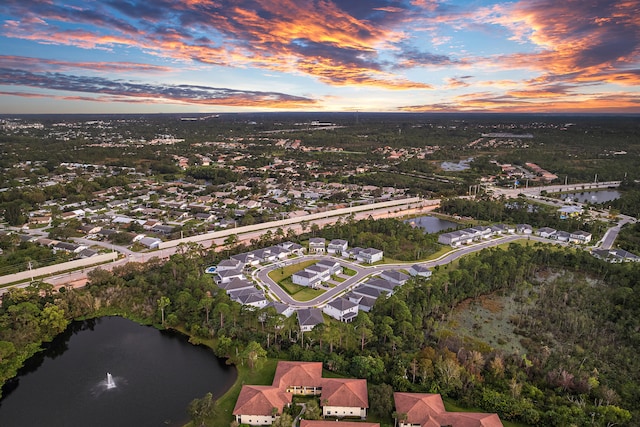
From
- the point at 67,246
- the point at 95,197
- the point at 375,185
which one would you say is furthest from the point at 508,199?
the point at 95,197

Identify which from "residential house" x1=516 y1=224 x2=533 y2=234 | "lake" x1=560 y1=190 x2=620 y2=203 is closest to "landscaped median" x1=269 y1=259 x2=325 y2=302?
"residential house" x1=516 y1=224 x2=533 y2=234

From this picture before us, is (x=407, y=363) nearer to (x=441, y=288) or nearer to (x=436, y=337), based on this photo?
(x=436, y=337)

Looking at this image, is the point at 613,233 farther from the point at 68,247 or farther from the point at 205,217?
the point at 68,247

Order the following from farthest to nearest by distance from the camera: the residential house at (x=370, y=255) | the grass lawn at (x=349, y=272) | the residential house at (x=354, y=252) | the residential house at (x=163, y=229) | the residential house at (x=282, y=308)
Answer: the residential house at (x=163, y=229), the residential house at (x=354, y=252), the residential house at (x=370, y=255), the grass lawn at (x=349, y=272), the residential house at (x=282, y=308)

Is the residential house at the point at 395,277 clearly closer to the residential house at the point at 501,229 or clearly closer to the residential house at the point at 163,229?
the residential house at the point at 501,229

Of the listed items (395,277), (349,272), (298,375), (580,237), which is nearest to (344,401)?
(298,375)

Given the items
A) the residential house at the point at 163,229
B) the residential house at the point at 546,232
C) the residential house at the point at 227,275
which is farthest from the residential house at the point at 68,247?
the residential house at the point at 546,232
